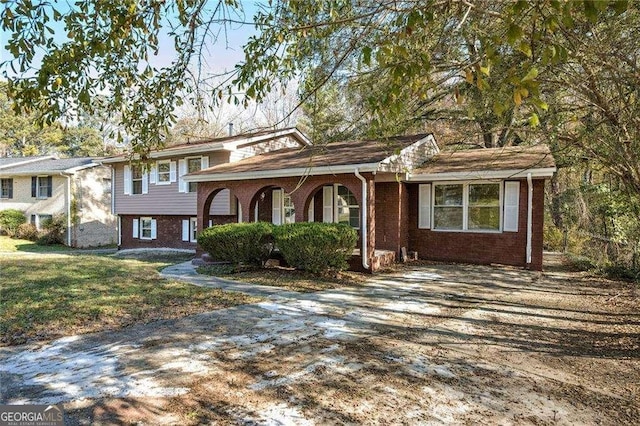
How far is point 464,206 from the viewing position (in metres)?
12.9

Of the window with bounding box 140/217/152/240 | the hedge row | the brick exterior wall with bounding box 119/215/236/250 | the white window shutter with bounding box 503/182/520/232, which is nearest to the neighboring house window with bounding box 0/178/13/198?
the brick exterior wall with bounding box 119/215/236/250

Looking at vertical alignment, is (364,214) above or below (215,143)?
below

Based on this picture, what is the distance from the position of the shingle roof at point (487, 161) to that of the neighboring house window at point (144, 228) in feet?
41.3

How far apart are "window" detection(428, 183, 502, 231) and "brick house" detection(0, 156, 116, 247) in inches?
764

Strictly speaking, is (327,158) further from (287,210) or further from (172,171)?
(172,171)

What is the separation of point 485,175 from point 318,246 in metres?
5.29

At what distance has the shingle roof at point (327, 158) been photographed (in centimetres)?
1140

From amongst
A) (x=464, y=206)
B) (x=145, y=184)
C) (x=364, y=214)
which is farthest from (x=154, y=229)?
(x=464, y=206)

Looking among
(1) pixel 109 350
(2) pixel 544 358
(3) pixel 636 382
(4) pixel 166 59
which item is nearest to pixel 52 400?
(1) pixel 109 350

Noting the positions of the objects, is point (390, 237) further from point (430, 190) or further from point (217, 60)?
point (217, 60)

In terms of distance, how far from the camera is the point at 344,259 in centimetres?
1041

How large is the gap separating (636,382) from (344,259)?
6.72 m

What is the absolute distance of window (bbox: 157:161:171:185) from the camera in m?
18.1

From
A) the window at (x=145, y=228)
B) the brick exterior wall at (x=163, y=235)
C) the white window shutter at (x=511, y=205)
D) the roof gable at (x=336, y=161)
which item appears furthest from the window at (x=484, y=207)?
the window at (x=145, y=228)
